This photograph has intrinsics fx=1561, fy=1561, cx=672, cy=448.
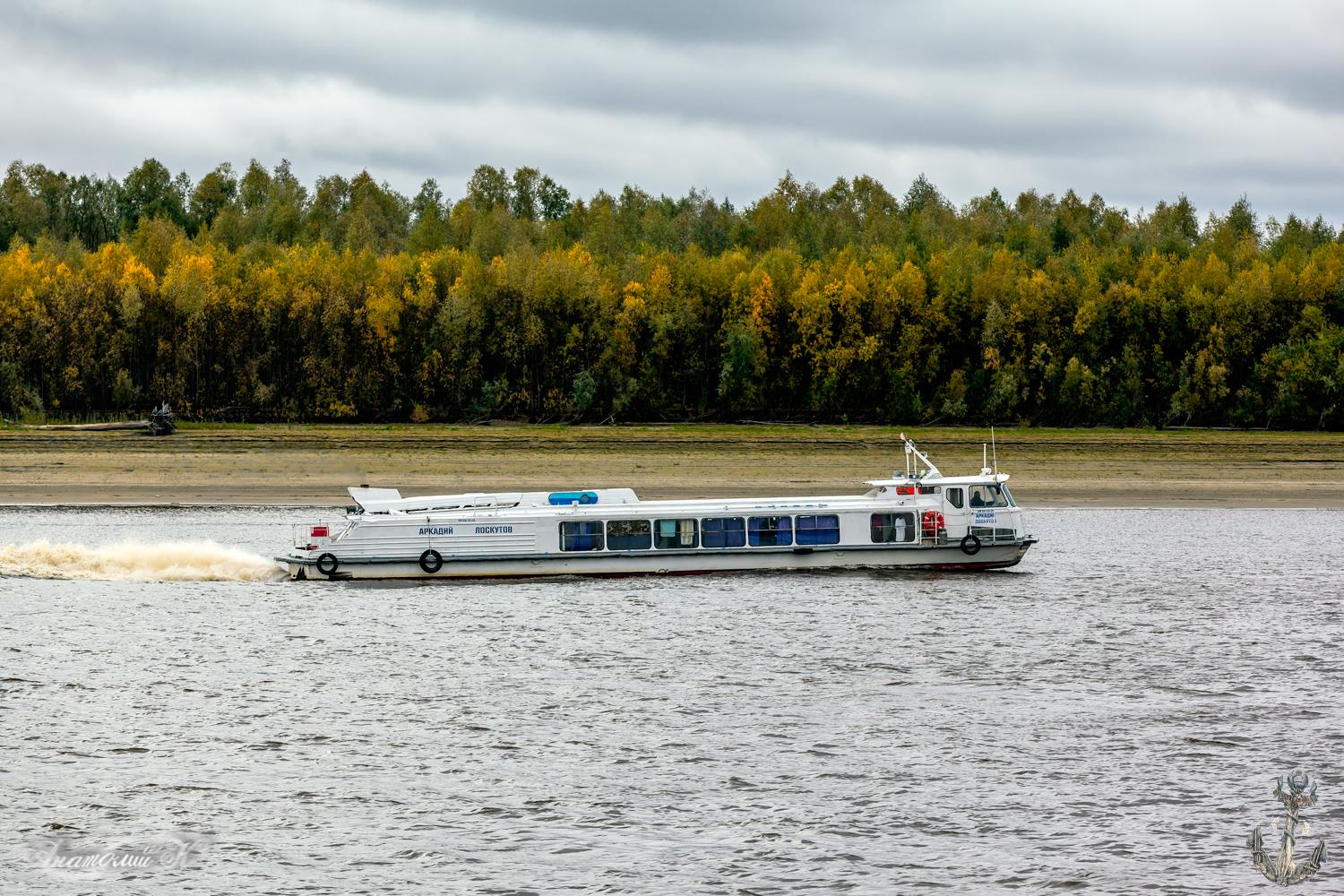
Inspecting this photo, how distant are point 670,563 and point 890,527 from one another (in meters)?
6.73

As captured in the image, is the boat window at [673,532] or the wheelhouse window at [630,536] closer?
the wheelhouse window at [630,536]

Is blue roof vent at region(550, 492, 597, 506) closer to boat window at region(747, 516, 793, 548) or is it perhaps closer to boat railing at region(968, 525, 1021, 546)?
boat window at region(747, 516, 793, 548)

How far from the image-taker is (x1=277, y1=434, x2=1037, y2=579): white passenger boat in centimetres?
4538

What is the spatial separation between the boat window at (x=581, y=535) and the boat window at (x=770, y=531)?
4584mm

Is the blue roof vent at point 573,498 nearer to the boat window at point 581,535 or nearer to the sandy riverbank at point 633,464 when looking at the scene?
the boat window at point 581,535

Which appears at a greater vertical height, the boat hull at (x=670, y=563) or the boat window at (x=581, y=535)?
the boat window at (x=581, y=535)

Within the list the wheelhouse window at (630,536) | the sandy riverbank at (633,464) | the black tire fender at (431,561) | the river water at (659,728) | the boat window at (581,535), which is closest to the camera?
the river water at (659,728)

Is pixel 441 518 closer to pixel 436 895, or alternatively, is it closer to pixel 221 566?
pixel 221 566

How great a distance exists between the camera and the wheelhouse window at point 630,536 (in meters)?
46.7

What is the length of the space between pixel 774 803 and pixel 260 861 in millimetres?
8163
